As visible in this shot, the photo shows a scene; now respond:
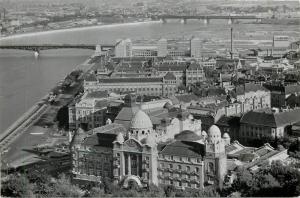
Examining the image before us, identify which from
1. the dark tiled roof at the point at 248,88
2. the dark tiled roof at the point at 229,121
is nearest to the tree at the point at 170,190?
A: the dark tiled roof at the point at 229,121

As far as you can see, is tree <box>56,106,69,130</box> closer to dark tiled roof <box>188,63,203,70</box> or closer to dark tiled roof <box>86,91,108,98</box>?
dark tiled roof <box>86,91,108,98</box>

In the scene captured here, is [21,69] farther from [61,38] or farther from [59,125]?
[61,38]

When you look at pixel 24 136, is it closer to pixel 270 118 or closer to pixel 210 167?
pixel 270 118

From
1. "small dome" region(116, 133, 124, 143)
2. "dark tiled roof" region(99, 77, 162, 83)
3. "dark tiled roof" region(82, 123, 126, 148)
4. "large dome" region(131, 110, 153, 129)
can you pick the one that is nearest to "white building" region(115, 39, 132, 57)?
"dark tiled roof" region(99, 77, 162, 83)

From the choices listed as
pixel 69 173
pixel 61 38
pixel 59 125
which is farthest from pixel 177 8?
pixel 69 173

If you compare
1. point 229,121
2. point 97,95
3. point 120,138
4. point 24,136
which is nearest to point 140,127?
point 120,138
